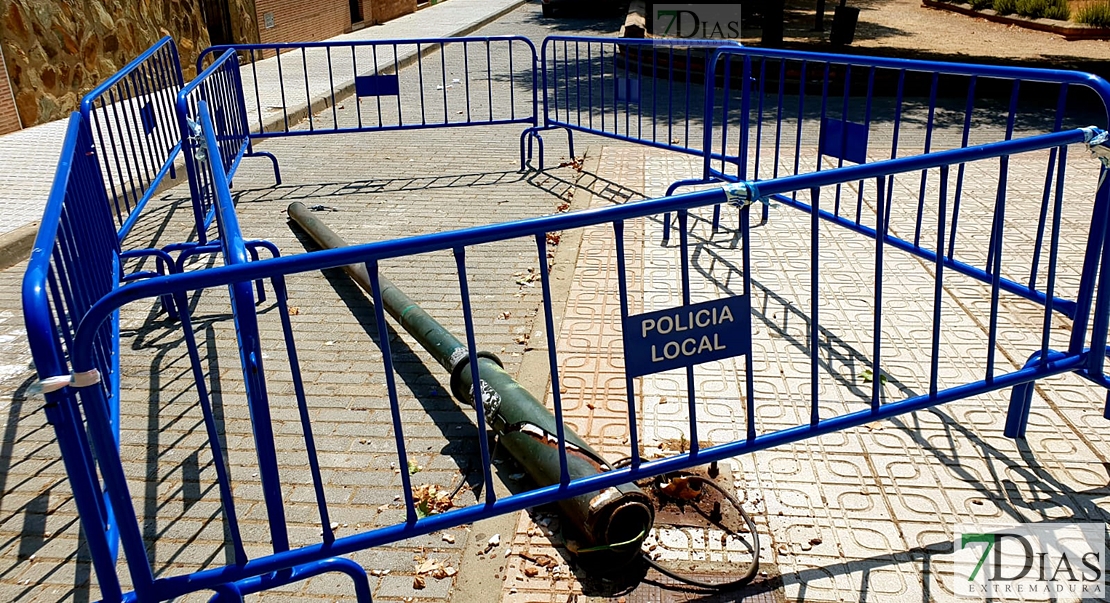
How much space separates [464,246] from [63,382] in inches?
48.5

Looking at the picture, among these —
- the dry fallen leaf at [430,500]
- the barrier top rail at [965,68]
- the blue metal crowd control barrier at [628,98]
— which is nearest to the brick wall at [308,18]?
the blue metal crowd control barrier at [628,98]

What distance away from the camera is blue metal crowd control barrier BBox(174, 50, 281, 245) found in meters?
6.14

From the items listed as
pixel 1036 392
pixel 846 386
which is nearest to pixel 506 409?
pixel 846 386

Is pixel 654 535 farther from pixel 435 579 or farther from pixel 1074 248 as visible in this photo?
pixel 1074 248

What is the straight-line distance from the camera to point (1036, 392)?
4367 mm


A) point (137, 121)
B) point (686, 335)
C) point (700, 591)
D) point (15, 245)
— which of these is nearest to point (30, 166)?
point (137, 121)

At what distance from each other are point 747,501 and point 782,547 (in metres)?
0.32

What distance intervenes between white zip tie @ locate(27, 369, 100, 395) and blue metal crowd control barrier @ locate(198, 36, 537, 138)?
7.11 m

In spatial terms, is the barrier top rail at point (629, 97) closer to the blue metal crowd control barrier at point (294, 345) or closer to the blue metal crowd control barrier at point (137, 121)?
the blue metal crowd control barrier at point (137, 121)

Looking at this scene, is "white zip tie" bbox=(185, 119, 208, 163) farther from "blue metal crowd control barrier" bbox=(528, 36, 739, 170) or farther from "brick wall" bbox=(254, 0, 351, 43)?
"brick wall" bbox=(254, 0, 351, 43)

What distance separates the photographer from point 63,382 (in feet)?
6.75

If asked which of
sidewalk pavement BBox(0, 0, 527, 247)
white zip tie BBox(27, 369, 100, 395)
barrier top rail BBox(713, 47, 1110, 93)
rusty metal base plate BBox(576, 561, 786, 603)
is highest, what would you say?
barrier top rail BBox(713, 47, 1110, 93)

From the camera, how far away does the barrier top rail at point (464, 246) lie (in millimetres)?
2252
